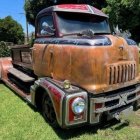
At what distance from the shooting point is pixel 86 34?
21.5 ft

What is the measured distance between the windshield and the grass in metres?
1.93

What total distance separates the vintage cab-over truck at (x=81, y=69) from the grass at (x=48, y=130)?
25 centimetres

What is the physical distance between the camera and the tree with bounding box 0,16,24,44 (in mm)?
54594

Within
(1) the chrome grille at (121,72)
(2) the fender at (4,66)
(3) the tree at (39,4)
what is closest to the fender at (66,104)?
(1) the chrome grille at (121,72)

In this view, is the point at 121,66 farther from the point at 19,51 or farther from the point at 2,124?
the point at 19,51

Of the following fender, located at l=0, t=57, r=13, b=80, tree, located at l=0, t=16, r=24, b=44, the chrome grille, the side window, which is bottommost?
tree, located at l=0, t=16, r=24, b=44

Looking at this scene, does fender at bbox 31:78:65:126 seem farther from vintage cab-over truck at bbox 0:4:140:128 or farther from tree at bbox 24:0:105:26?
tree at bbox 24:0:105:26

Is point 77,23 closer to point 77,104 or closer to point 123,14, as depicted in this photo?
point 77,104

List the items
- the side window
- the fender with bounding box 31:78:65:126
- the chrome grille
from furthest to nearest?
the side window < the chrome grille < the fender with bounding box 31:78:65:126

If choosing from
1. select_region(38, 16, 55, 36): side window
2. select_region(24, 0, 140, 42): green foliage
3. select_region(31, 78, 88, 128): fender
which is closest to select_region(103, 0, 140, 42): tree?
select_region(24, 0, 140, 42): green foliage

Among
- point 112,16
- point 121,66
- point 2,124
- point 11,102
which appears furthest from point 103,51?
point 112,16

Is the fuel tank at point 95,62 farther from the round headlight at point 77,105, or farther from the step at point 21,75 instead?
the step at point 21,75

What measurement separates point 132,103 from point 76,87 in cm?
142

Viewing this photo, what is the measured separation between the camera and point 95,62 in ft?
19.5
